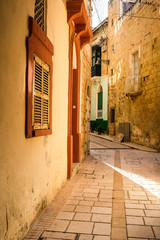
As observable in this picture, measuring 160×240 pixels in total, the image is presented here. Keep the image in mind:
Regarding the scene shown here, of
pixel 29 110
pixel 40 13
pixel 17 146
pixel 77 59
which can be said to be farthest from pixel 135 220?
pixel 77 59

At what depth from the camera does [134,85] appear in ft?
45.4

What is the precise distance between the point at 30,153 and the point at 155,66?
1049 cm

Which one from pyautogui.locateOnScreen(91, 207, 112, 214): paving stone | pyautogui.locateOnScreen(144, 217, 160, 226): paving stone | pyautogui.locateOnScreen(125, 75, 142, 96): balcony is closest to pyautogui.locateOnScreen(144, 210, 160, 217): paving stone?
pyautogui.locateOnScreen(144, 217, 160, 226): paving stone

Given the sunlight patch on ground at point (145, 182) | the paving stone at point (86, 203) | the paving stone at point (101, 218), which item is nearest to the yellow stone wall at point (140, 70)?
the sunlight patch on ground at point (145, 182)

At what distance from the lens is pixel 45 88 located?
11.9 feet

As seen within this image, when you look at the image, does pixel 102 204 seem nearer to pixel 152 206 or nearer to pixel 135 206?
pixel 135 206

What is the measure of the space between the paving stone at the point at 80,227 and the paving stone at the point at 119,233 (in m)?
0.29

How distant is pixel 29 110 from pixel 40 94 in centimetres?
57

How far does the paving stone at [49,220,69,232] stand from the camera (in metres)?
2.93

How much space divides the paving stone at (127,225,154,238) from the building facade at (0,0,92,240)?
1.25 m

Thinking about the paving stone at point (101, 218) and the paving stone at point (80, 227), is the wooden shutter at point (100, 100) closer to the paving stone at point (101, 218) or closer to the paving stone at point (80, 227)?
the paving stone at point (101, 218)

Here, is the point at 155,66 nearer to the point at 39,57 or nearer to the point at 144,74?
the point at 144,74

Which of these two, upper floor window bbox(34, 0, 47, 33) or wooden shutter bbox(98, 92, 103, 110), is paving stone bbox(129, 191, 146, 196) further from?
wooden shutter bbox(98, 92, 103, 110)

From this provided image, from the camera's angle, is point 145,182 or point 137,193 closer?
point 137,193
